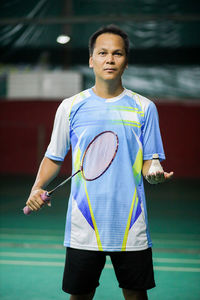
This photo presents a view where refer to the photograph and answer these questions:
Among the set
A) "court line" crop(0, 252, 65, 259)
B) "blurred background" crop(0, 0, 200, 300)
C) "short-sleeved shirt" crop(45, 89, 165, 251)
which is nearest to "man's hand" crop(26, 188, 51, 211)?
"short-sleeved shirt" crop(45, 89, 165, 251)

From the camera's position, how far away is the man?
7.41ft

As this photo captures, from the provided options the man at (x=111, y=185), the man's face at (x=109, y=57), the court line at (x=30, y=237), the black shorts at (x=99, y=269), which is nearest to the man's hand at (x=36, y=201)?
the man at (x=111, y=185)

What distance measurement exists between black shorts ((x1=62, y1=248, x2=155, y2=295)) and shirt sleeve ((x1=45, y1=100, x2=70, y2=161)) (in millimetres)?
457

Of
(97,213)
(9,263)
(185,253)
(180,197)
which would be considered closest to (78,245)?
(97,213)

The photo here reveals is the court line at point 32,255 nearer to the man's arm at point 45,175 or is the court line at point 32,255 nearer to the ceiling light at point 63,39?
the man's arm at point 45,175

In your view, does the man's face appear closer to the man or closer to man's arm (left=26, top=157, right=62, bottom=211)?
the man

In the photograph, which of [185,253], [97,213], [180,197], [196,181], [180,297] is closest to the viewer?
[97,213]

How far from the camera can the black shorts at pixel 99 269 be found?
89.0 inches

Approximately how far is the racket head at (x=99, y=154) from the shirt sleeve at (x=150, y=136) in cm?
15

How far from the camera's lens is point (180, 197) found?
986 centimetres

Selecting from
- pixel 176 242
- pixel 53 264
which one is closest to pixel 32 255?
pixel 53 264

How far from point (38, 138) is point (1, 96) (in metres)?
1.50

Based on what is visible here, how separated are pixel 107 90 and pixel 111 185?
0.45 meters

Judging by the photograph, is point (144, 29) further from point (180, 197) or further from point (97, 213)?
point (97, 213)
